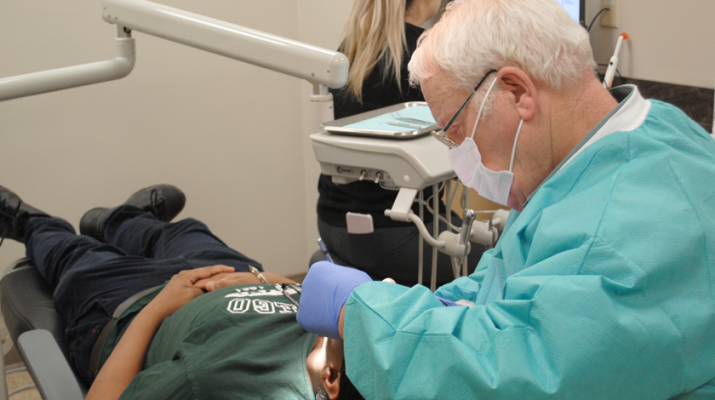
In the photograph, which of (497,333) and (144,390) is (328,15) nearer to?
(144,390)

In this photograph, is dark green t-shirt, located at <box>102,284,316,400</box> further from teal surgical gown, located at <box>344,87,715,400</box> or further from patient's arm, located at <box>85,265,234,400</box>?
teal surgical gown, located at <box>344,87,715,400</box>

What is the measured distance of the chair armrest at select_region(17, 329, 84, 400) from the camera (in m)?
1.16

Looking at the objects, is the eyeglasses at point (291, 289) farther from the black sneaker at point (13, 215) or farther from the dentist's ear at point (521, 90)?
the black sneaker at point (13, 215)

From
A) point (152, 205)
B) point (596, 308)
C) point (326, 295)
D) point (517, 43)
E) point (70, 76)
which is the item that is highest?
point (517, 43)

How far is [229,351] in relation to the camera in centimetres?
108

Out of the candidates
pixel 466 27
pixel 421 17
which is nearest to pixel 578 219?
pixel 466 27

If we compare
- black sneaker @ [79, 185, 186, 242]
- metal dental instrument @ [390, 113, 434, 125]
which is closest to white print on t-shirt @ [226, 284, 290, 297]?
metal dental instrument @ [390, 113, 434, 125]

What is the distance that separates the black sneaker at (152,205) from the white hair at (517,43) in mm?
1583

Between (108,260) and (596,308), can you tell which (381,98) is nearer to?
(108,260)

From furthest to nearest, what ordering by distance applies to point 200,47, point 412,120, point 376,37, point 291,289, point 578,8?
point 578,8 → point 376,37 → point 291,289 → point 412,120 → point 200,47

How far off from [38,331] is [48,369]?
14 centimetres

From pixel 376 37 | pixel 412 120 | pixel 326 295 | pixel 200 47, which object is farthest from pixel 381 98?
pixel 326 295

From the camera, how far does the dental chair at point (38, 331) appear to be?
117 centimetres

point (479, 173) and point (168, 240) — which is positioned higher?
point (479, 173)
